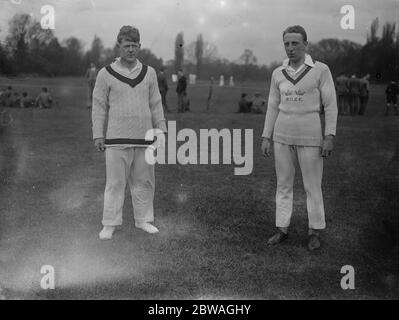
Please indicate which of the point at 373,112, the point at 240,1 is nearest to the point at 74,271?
the point at 240,1

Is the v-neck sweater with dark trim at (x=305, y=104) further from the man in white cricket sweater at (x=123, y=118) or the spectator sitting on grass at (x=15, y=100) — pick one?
the spectator sitting on grass at (x=15, y=100)

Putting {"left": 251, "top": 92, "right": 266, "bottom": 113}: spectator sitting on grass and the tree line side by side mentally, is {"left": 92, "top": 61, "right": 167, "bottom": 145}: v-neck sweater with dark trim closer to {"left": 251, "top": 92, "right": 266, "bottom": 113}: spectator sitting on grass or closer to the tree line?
the tree line

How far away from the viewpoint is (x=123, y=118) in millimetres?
3326

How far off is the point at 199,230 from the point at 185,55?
4.65 feet

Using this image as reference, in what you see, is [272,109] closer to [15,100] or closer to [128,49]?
[128,49]

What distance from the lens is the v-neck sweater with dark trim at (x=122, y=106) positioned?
10.8 ft

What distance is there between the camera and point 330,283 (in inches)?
110

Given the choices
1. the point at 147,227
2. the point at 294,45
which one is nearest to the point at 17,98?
the point at 147,227

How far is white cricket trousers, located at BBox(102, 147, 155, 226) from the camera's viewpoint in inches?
133

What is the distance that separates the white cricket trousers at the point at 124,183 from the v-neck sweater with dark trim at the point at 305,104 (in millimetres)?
1005

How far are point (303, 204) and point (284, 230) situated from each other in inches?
20.3

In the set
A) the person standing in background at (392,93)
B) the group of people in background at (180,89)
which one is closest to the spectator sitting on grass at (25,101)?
the group of people in background at (180,89)
